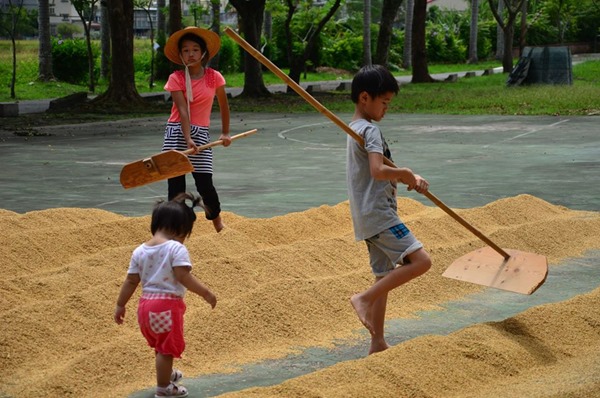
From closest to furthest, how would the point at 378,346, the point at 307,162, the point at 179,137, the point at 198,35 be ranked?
1. the point at 378,346
2. the point at 198,35
3. the point at 179,137
4. the point at 307,162

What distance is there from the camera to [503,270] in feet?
20.9

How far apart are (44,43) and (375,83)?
31.5 meters

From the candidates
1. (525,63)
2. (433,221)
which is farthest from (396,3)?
(433,221)

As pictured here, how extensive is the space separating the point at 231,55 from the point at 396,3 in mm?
10802

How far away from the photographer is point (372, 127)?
5.45 m

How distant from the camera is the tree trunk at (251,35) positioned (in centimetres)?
3064

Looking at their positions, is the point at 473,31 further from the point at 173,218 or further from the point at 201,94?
the point at 173,218

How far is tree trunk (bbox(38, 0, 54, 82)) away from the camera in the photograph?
3491cm

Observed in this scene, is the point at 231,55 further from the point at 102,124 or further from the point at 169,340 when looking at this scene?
the point at 169,340

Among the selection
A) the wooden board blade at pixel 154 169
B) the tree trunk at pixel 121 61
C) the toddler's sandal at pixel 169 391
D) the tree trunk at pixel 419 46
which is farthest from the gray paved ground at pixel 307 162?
the tree trunk at pixel 419 46

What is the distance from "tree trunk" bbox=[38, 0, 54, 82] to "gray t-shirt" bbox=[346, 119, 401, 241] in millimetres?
30634

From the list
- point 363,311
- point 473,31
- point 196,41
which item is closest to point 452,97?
point 196,41

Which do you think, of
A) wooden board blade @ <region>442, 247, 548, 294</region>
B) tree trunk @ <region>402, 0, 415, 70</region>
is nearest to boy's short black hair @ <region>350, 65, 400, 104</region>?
wooden board blade @ <region>442, 247, 548, 294</region>

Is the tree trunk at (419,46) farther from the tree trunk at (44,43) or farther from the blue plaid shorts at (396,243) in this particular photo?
the blue plaid shorts at (396,243)
